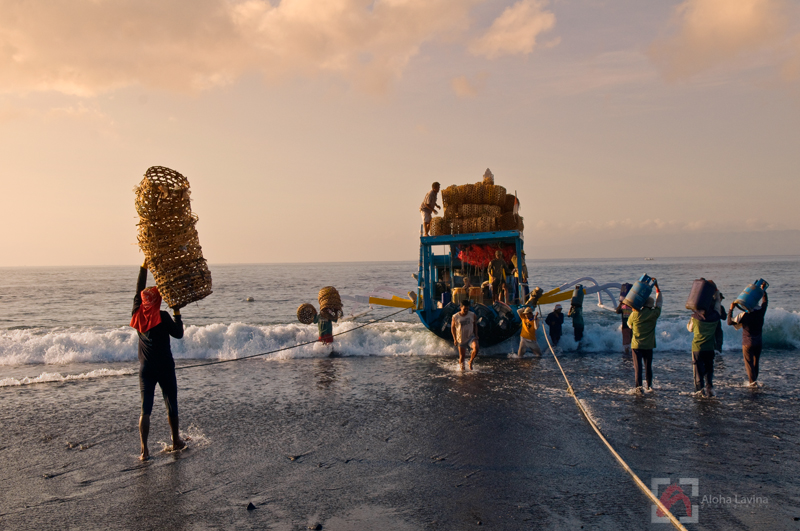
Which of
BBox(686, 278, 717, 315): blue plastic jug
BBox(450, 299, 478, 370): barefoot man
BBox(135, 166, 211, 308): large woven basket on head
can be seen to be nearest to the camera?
BBox(135, 166, 211, 308): large woven basket on head

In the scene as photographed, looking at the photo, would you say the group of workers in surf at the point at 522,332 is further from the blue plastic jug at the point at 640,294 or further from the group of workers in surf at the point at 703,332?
the blue plastic jug at the point at 640,294

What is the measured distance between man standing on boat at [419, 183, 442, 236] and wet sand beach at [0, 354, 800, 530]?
5.27 m

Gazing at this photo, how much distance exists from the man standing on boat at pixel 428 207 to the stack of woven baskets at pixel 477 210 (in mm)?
166

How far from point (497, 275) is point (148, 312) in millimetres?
9784

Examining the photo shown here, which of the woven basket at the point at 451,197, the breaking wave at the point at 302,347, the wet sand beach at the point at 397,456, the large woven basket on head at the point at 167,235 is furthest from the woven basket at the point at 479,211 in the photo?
the large woven basket on head at the point at 167,235

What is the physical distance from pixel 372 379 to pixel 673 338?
9.32 metres

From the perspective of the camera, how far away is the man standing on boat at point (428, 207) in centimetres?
1428

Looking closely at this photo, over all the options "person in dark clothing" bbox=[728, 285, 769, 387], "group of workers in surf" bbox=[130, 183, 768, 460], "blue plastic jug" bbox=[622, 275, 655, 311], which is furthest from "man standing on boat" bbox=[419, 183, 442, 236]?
"person in dark clothing" bbox=[728, 285, 769, 387]

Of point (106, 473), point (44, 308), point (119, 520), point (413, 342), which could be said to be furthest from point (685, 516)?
point (44, 308)

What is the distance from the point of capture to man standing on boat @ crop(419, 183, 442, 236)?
14281mm

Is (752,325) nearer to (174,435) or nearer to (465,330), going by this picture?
(465,330)

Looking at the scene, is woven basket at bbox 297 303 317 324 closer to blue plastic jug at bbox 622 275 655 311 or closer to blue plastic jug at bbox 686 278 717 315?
blue plastic jug at bbox 622 275 655 311

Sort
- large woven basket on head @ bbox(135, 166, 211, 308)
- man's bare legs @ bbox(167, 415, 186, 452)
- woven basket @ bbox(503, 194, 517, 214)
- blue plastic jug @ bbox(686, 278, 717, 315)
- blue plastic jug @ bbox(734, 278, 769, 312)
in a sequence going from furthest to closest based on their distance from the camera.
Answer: woven basket @ bbox(503, 194, 517, 214) → blue plastic jug @ bbox(734, 278, 769, 312) → blue plastic jug @ bbox(686, 278, 717, 315) → man's bare legs @ bbox(167, 415, 186, 452) → large woven basket on head @ bbox(135, 166, 211, 308)

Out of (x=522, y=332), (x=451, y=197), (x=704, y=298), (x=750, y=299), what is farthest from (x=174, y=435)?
(x=451, y=197)
